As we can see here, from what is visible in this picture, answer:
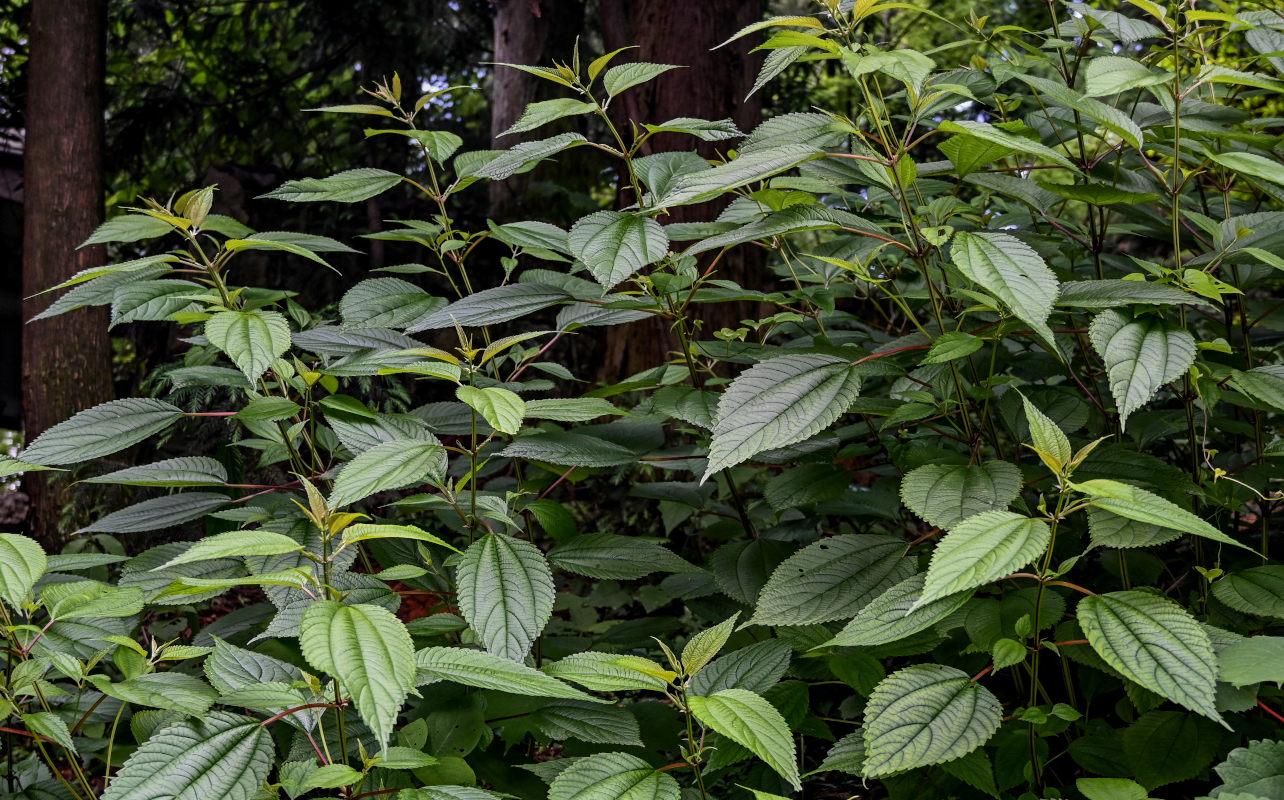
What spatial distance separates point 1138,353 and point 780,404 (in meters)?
0.47

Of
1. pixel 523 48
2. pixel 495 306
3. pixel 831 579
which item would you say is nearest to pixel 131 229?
pixel 495 306

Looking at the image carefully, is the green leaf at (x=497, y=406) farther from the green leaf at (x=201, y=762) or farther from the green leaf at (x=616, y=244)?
the green leaf at (x=201, y=762)

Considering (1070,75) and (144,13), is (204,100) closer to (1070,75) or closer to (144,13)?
(144,13)

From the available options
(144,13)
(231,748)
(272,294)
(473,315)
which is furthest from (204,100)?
(231,748)

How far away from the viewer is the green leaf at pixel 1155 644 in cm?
97

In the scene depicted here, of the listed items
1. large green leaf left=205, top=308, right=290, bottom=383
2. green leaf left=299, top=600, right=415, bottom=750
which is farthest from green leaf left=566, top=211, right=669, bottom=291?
green leaf left=299, top=600, right=415, bottom=750

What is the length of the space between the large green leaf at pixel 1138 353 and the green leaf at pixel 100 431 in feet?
4.59

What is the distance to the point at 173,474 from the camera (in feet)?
5.03

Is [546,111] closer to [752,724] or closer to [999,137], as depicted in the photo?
[999,137]

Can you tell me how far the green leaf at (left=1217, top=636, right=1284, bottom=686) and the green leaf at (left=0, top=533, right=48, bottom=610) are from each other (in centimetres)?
137

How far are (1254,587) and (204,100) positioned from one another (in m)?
6.03

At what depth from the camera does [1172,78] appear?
53.6 inches

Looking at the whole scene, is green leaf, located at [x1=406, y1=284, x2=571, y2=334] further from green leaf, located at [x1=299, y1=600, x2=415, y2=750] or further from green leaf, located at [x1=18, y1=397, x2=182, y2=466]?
green leaf, located at [x1=299, y1=600, x2=415, y2=750]

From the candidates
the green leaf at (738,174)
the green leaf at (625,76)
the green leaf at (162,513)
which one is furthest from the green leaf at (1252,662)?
the green leaf at (162,513)
